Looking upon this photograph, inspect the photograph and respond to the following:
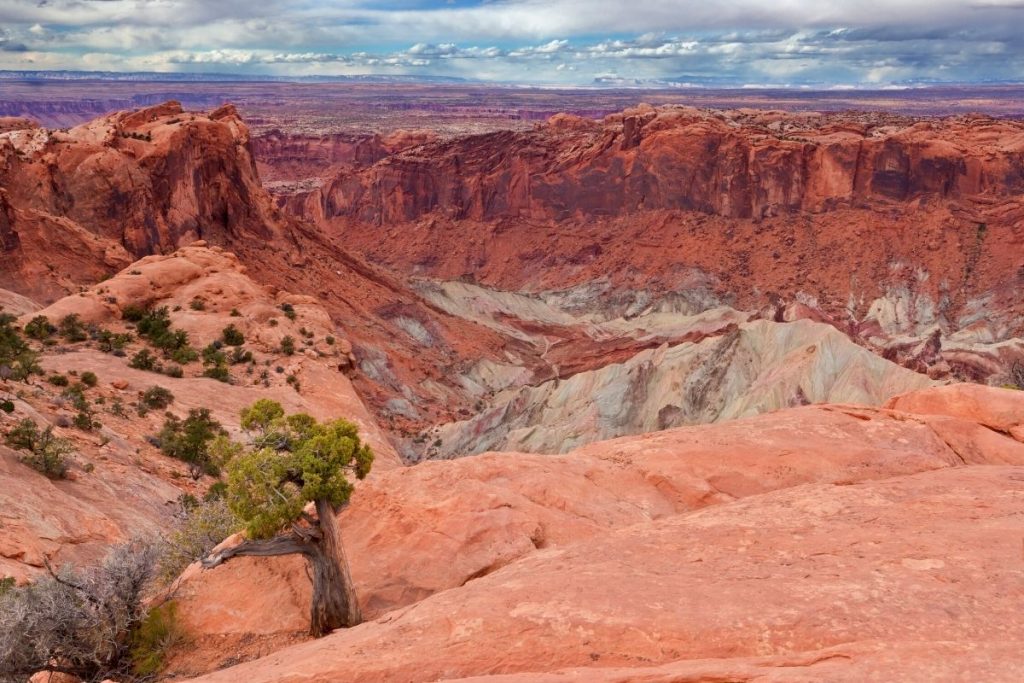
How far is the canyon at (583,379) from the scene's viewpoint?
8844 mm

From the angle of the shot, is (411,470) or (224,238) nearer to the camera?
(411,470)

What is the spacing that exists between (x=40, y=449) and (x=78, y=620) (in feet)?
29.3

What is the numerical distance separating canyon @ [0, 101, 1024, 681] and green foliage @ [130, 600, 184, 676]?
211 mm

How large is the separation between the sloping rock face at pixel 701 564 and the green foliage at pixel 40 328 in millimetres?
22369

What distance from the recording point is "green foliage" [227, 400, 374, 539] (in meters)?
11.0

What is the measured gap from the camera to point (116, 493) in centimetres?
1866

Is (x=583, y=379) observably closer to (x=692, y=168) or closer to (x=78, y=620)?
(x=78, y=620)

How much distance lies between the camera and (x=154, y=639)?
1123cm

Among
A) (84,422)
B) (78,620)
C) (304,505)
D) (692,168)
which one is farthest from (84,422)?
(692,168)

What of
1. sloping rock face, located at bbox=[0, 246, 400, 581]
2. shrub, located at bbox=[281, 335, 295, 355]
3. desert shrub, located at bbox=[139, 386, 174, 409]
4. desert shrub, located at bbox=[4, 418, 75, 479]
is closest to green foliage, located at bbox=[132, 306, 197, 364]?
sloping rock face, located at bbox=[0, 246, 400, 581]

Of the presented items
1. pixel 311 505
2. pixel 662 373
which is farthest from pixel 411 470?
pixel 662 373

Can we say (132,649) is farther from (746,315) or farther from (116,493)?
(746,315)

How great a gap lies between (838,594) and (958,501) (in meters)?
3.82

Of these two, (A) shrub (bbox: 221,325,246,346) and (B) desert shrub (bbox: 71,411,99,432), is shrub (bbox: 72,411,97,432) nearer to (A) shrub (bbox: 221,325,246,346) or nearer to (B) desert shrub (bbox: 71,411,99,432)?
(B) desert shrub (bbox: 71,411,99,432)
